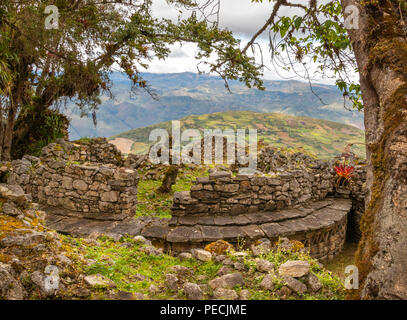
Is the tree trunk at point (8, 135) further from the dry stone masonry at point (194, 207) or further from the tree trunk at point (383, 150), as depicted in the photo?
the tree trunk at point (383, 150)

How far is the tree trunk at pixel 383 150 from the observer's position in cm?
174

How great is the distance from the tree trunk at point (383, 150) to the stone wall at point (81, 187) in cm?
487

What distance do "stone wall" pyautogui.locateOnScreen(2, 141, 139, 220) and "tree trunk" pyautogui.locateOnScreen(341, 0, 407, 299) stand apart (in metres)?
4.87

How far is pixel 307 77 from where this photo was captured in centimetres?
450

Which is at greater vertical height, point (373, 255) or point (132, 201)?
point (373, 255)

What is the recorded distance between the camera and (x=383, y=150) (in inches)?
85.9

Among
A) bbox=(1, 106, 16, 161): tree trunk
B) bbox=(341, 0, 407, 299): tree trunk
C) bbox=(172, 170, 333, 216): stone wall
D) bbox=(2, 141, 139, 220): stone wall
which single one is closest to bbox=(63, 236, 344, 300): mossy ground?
bbox=(341, 0, 407, 299): tree trunk

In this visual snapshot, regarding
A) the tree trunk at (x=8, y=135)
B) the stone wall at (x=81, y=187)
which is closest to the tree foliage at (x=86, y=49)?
the tree trunk at (x=8, y=135)

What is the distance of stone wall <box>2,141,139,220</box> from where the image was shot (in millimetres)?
5785

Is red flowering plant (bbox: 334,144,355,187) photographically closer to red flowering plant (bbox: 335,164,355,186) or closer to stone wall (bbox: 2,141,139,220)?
red flowering plant (bbox: 335,164,355,186)
